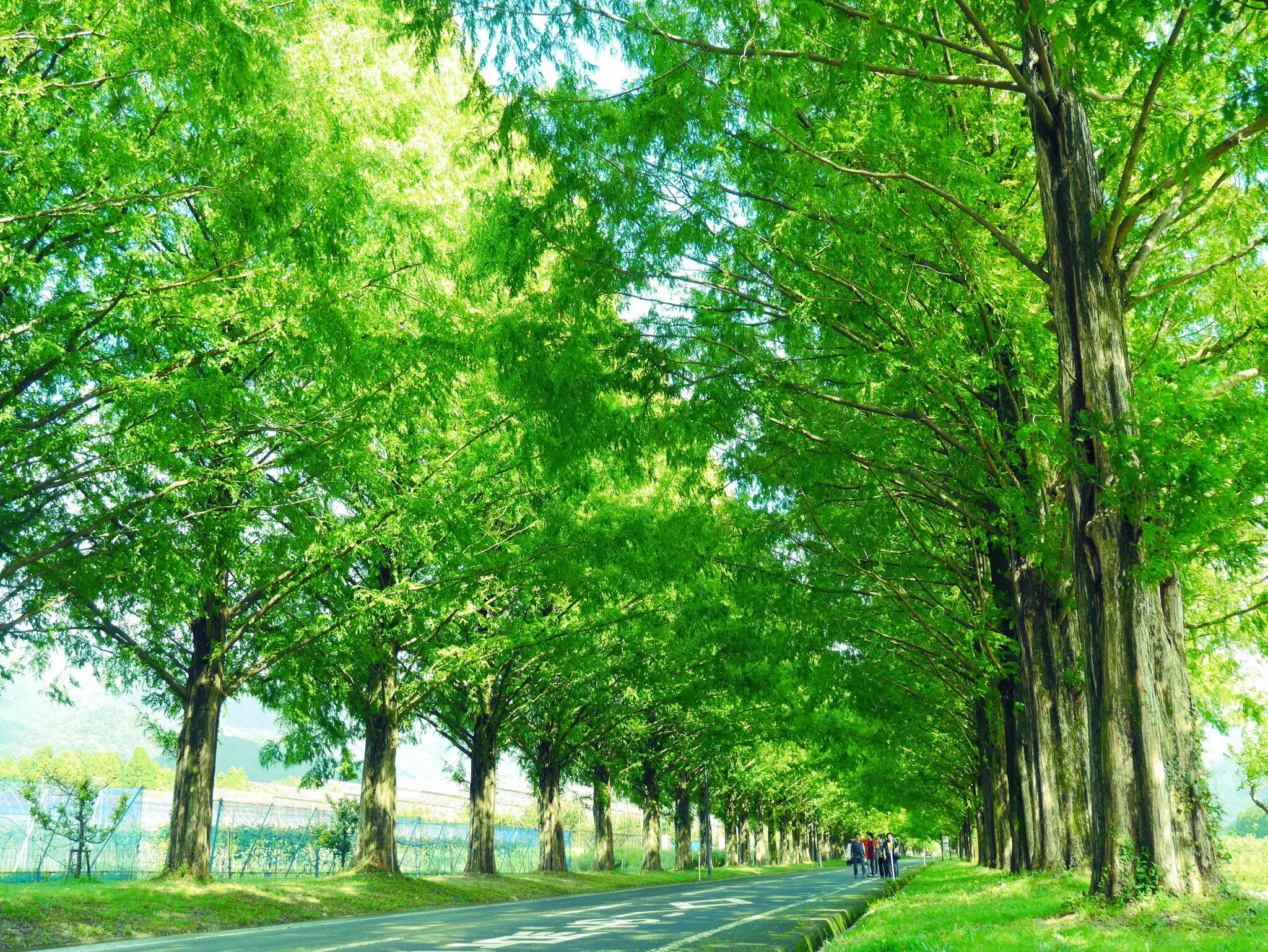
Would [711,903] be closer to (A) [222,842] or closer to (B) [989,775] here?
(B) [989,775]

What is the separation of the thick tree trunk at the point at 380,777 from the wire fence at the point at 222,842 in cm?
456

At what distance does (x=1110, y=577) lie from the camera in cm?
718

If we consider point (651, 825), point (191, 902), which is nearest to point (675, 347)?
point (191, 902)

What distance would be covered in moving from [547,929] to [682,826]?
35.7 meters

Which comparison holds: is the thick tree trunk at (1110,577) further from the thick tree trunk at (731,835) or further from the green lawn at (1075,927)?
the thick tree trunk at (731,835)

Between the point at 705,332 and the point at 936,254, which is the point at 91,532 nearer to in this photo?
the point at 705,332

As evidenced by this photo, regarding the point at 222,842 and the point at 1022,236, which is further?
the point at 222,842

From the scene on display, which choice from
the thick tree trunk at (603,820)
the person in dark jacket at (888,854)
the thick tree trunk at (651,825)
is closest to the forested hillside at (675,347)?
the thick tree trunk at (603,820)

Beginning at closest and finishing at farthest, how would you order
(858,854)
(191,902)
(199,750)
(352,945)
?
(352,945) < (191,902) < (199,750) < (858,854)

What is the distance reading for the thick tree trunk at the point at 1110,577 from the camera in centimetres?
669

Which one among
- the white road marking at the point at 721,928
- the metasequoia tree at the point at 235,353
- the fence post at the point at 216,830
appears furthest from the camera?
the fence post at the point at 216,830

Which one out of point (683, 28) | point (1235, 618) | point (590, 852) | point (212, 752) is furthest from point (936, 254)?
point (590, 852)

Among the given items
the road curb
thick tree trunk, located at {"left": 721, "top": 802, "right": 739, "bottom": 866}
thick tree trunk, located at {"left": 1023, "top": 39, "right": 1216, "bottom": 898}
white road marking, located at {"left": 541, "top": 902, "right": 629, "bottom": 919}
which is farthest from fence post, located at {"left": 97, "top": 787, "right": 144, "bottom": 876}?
thick tree trunk, located at {"left": 721, "top": 802, "right": 739, "bottom": 866}

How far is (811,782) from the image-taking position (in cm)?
6950
